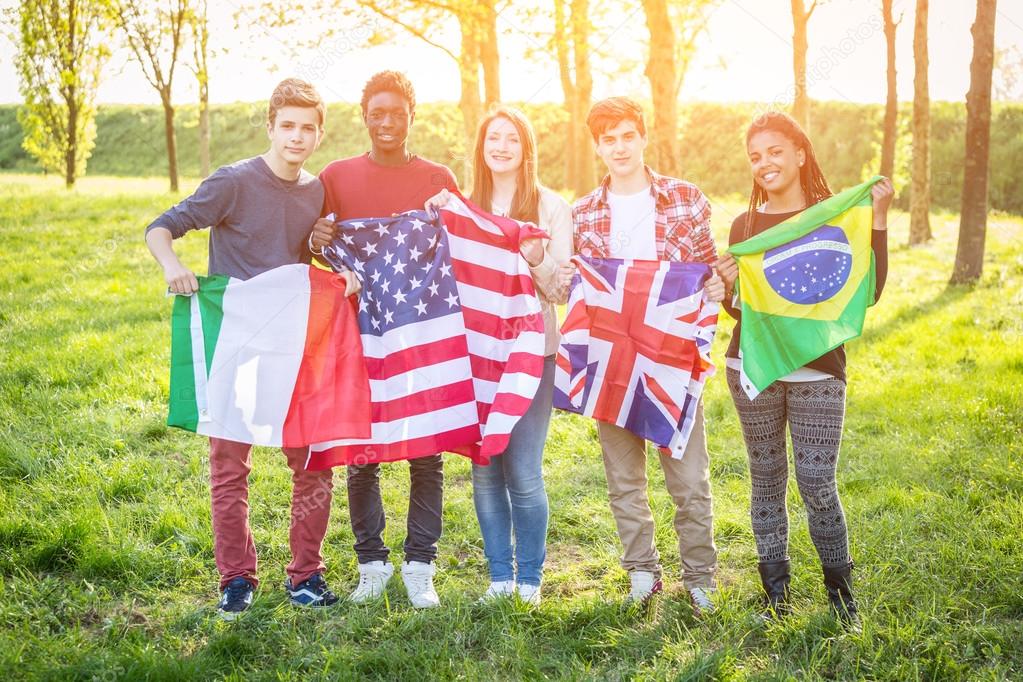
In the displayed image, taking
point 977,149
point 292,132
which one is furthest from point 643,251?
point 977,149

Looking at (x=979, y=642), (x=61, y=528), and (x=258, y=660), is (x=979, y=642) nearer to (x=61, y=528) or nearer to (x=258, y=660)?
(x=258, y=660)

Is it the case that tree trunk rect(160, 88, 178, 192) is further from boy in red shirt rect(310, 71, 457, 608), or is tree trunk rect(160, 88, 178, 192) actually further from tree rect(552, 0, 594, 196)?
boy in red shirt rect(310, 71, 457, 608)

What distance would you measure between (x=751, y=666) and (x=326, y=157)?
36406mm

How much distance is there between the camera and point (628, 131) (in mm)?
3760

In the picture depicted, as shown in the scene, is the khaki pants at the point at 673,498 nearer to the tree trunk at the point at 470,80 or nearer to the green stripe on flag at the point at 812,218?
the green stripe on flag at the point at 812,218

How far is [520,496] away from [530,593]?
487 millimetres

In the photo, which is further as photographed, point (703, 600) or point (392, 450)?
point (392, 450)

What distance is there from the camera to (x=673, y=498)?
13.1 feet

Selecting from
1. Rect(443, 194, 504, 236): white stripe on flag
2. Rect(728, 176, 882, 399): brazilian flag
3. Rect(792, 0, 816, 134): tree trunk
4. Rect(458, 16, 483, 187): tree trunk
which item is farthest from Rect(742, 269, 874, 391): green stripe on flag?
Rect(792, 0, 816, 134): tree trunk

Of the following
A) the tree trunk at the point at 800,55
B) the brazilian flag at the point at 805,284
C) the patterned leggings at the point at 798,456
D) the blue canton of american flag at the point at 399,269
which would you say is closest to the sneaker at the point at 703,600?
the patterned leggings at the point at 798,456

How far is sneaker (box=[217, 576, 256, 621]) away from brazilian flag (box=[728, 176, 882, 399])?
8.31ft

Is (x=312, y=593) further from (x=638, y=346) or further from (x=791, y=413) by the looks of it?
(x=791, y=413)

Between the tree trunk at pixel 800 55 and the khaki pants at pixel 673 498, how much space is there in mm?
14025

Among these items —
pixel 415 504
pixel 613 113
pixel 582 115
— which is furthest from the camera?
pixel 582 115
